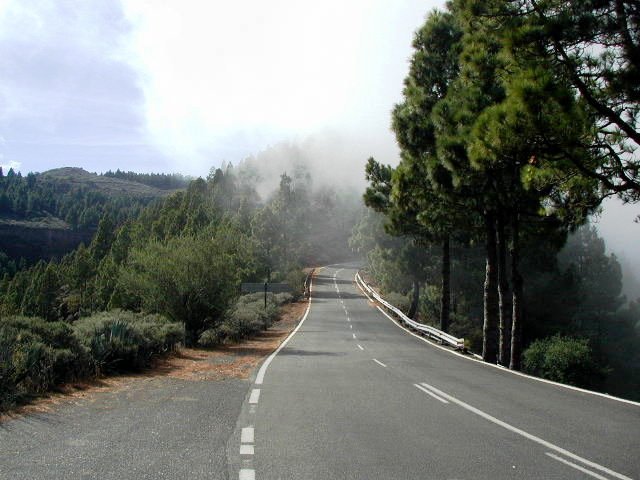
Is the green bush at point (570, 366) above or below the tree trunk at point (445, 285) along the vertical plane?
below

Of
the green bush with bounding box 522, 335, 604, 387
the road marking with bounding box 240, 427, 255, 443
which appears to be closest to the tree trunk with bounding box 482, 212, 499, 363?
the green bush with bounding box 522, 335, 604, 387

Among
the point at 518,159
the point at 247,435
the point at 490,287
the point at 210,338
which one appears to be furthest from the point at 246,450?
the point at 210,338

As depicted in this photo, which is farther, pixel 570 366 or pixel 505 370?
pixel 570 366

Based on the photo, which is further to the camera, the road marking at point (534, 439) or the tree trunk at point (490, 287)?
the tree trunk at point (490, 287)

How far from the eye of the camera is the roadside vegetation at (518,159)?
352 inches

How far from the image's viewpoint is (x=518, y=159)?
10227 mm

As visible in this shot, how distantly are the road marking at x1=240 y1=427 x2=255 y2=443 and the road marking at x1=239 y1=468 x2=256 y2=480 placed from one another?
1.11 m

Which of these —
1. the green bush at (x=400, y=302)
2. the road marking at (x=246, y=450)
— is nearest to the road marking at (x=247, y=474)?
the road marking at (x=246, y=450)

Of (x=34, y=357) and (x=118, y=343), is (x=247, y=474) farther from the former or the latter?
(x=118, y=343)

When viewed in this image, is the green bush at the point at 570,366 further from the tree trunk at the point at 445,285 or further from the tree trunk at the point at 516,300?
the tree trunk at the point at 516,300

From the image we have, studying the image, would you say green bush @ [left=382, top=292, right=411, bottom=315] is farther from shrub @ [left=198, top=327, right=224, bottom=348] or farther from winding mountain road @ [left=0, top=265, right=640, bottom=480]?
winding mountain road @ [left=0, top=265, right=640, bottom=480]

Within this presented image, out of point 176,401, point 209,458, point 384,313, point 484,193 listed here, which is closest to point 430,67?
point 484,193

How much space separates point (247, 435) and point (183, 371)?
7.08 metres

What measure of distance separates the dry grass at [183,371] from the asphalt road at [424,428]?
1229mm
